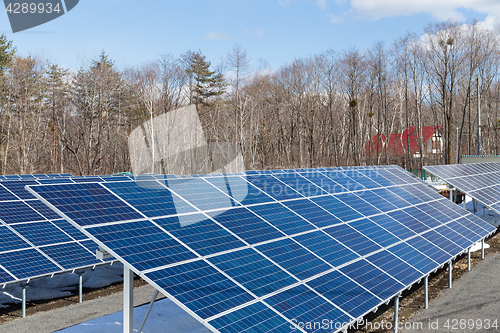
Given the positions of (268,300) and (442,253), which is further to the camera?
(442,253)

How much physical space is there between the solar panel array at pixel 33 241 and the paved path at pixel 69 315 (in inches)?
51.0

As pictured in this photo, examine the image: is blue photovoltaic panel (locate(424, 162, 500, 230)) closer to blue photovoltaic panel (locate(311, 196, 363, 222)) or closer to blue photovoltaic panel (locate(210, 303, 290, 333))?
blue photovoltaic panel (locate(311, 196, 363, 222))

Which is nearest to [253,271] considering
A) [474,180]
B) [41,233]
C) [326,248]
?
[326,248]

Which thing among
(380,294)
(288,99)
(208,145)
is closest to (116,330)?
(380,294)

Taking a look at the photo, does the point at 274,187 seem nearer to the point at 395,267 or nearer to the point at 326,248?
the point at 326,248

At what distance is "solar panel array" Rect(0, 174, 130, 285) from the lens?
1299 centimetres

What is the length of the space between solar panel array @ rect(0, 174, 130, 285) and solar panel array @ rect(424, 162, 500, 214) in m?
17.4

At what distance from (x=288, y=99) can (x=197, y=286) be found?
6089cm

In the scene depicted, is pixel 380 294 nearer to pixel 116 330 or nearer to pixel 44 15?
pixel 116 330

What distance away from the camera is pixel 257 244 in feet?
29.0

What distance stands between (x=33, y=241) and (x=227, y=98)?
48.4m

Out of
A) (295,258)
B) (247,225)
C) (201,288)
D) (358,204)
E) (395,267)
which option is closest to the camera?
(201,288)

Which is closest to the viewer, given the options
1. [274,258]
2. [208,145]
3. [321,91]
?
[274,258]

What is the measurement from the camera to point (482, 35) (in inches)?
2405
